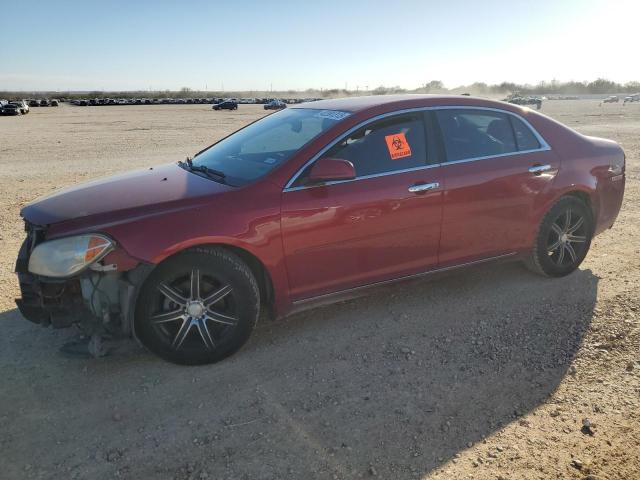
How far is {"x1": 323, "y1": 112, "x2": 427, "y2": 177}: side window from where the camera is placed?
3.83 meters

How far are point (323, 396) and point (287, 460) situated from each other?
2.00 ft

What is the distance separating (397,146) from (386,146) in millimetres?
94

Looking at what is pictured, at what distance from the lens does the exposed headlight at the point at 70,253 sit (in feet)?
10.3

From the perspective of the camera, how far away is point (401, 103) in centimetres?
412

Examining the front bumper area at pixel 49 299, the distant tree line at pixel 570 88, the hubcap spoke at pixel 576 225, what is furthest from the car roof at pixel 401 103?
the distant tree line at pixel 570 88

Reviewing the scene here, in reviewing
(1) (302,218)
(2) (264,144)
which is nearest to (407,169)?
(1) (302,218)

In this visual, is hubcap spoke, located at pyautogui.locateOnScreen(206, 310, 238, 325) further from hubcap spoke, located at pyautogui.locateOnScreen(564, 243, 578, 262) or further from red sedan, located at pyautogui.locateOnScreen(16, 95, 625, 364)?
hubcap spoke, located at pyautogui.locateOnScreen(564, 243, 578, 262)

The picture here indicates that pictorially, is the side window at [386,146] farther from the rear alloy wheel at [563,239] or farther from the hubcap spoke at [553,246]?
the hubcap spoke at [553,246]

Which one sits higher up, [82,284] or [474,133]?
[474,133]

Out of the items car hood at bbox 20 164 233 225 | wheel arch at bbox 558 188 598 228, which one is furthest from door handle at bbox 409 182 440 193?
wheel arch at bbox 558 188 598 228

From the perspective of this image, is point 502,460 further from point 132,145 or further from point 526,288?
point 132,145

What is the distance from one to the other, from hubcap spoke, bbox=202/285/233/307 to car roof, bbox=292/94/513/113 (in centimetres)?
169

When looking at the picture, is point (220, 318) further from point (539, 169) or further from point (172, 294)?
point (539, 169)

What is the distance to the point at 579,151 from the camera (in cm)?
482
